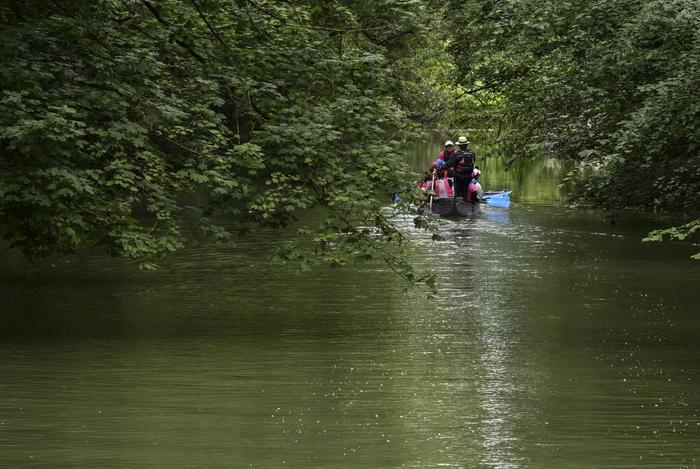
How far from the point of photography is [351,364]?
14125 millimetres

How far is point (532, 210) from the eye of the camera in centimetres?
3428

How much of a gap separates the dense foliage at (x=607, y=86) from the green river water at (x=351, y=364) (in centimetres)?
210

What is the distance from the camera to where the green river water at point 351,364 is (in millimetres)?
10477

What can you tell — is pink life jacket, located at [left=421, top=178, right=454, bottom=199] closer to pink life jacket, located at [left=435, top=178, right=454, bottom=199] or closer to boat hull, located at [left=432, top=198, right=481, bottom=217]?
pink life jacket, located at [left=435, top=178, right=454, bottom=199]

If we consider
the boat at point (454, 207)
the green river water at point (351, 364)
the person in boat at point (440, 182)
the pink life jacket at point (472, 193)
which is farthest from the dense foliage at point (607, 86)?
the boat at point (454, 207)

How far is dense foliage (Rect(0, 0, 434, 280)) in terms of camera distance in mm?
14812

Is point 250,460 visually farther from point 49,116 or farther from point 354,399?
point 49,116

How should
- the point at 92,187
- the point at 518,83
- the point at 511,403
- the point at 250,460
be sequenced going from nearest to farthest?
the point at 250,460, the point at 511,403, the point at 92,187, the point at 518,83

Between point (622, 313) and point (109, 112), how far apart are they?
6758 mm

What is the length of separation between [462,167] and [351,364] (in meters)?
19.4

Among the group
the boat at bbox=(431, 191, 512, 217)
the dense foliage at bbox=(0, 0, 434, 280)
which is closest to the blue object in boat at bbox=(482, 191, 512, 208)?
the boat at bbox=(431, 191, 512, 217)

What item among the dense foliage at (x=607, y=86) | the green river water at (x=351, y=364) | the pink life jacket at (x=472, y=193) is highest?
the dense foliage at (x=607, y=86)

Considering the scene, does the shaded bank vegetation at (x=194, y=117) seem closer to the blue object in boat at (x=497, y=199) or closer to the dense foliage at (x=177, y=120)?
the dense foliage at (x=177, y=120)

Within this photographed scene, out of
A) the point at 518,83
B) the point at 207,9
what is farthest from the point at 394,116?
the point at 518,83
